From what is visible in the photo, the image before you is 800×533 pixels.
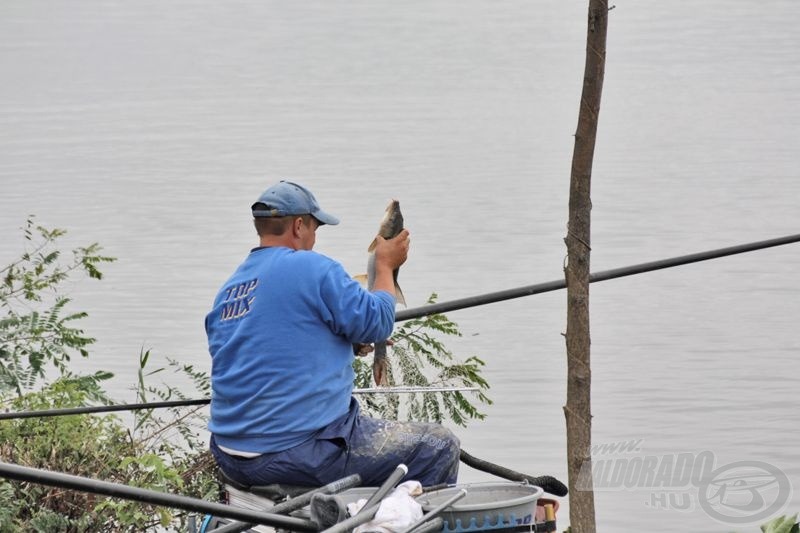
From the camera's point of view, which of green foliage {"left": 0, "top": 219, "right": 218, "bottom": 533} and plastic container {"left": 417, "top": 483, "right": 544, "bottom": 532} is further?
green foliage {"left": 0, "top": 219, "right": 218, "bottom": 533}

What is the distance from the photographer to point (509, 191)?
16.2 metres

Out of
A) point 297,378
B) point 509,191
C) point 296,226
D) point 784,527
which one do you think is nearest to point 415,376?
point 296,226

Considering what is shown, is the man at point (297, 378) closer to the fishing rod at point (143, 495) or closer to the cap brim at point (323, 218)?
the cap brim at point (323, 218)

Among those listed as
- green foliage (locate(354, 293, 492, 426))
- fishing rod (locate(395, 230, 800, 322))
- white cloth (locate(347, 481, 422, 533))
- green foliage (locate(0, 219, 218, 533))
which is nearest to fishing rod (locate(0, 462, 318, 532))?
white cloth (locate(347, 481, 422, 533))

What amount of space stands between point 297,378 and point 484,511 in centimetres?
66

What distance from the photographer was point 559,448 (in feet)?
29.5

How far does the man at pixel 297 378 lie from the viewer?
434 cm

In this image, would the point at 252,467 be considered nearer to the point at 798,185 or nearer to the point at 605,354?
the point at 605,354

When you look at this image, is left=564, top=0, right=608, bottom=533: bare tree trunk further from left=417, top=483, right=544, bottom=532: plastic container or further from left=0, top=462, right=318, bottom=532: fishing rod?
left=0, top=462, right=318, bottom=532: fishing rod

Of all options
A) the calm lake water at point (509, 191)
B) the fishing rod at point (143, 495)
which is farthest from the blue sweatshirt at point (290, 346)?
the calm lake water at point (509, 191)

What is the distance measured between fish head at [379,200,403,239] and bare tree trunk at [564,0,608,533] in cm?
50

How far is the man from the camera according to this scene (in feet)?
14.3

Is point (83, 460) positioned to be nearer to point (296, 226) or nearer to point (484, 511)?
point (296, 226)

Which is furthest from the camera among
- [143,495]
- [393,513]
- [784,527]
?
[784,527]
